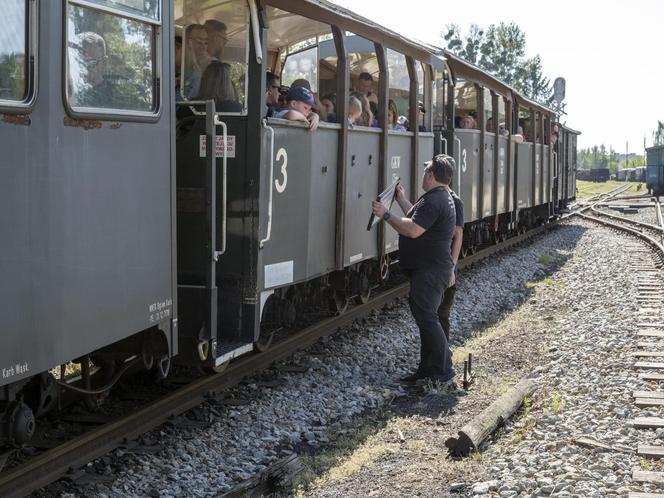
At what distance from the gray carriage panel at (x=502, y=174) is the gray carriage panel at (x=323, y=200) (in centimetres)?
981

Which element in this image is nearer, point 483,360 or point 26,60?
point 26,60

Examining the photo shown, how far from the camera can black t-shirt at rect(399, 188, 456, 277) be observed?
8453 millimetres

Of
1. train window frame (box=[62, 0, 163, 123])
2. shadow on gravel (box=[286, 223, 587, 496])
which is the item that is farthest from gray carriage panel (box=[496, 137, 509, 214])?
train window frame (box=[62, 0, 163, 123])

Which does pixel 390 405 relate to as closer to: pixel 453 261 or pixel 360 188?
pixel 453 261

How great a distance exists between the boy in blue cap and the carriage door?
85 cm

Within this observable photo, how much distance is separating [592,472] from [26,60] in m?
3.91

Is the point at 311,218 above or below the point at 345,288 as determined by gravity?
above

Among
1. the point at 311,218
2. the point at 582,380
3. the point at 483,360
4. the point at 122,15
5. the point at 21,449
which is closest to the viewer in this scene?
the point at 122,15

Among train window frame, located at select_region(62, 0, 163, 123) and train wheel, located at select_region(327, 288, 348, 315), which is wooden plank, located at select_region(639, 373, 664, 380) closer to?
train wheel, located at select_region(327, 288, 348, 315)

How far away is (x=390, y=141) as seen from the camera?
11.0 meters

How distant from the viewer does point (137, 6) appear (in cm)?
573

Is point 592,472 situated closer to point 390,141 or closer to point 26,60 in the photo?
point 26,60

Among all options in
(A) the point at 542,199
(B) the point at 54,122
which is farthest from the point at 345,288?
(A) the point at 542,199

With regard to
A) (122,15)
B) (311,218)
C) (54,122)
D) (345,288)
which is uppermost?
(122,15)
